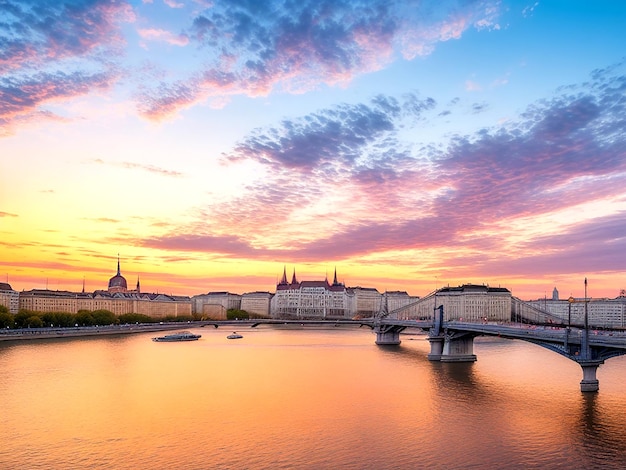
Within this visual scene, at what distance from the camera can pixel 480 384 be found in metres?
58.4

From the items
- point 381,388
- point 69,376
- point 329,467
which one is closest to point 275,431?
point 329,467

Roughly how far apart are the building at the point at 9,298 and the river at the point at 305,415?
116m

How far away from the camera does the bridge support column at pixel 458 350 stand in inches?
3147

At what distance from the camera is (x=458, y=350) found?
81.4 meters

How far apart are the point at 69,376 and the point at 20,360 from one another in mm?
16428

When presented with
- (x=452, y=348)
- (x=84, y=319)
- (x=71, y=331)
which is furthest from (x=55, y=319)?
(x=452, y=348)

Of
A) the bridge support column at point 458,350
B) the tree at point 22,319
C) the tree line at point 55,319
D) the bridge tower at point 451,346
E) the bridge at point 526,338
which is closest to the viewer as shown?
the bridge at point 526,338

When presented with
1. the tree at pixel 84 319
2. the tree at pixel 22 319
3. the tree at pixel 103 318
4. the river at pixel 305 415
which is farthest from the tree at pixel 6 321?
the river at pixel 305 415

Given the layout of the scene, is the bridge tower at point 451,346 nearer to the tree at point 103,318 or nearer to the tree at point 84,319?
the tree at point 84,319

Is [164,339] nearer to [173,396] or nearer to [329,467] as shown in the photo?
[173,396]

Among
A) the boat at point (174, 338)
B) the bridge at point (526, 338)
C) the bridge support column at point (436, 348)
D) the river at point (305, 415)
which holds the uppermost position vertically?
the bridge at point (526, 338)

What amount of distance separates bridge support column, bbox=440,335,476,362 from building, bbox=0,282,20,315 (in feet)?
460

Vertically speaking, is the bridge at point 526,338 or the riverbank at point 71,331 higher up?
the bridge at point 526,338

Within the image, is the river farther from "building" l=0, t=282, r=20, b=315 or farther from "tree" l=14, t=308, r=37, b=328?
"building" l=0, t=282, r=20, b=315
